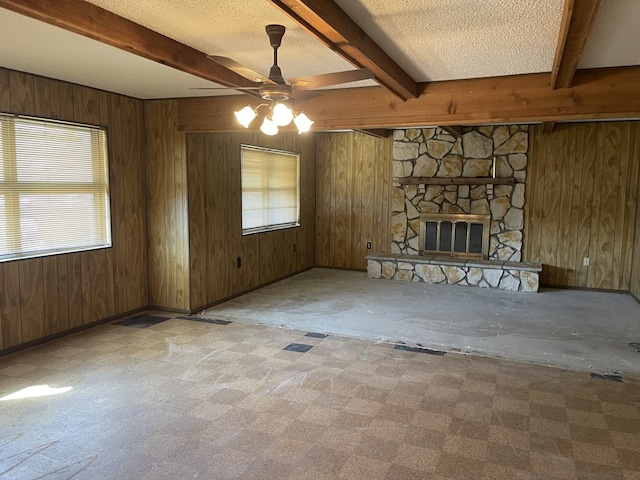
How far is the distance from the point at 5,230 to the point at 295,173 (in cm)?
428

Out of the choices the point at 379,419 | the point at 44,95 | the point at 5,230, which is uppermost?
the point at 44,95

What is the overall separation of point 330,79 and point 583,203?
5155 millimetres

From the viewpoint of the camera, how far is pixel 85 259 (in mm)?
4469

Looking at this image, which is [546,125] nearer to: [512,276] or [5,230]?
[512,276]

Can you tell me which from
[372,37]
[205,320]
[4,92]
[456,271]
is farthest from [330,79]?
[456,271]

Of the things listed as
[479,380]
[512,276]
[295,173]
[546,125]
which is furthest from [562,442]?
[295,173]

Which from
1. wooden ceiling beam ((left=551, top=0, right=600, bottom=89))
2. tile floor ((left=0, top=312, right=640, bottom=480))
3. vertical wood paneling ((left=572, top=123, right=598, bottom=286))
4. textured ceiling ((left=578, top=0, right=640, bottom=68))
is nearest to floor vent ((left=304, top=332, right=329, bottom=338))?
tile floor ((left=0, top=312, right=640, bottom=480))

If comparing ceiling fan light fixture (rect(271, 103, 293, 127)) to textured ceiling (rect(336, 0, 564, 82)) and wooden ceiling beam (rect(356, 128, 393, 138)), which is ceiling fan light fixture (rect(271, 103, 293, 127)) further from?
wooden ceiling beam (rect(356, 128, 393, 138))

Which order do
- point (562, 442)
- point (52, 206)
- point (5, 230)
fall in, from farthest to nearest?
point (52, 206), point (5, 230), point (562, 442)

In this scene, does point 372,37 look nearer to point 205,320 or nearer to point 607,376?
point 607,376

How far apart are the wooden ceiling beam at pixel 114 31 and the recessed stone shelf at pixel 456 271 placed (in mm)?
4226

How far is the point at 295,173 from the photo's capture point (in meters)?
7.34

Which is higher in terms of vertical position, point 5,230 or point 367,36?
point 367,36

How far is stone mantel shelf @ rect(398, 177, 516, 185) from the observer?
6.61 meters
